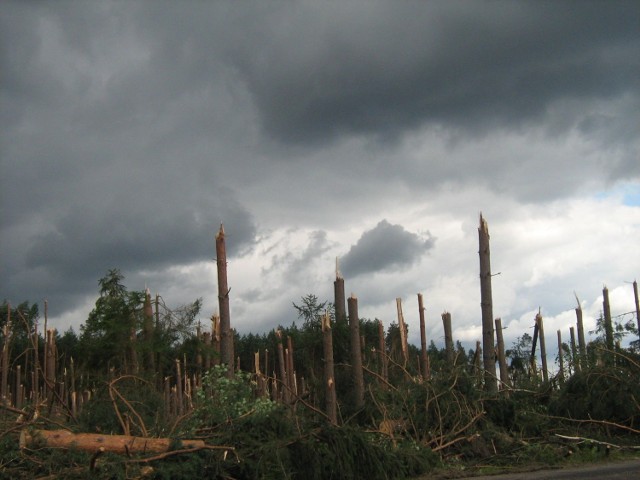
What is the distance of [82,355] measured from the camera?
31.2 meters

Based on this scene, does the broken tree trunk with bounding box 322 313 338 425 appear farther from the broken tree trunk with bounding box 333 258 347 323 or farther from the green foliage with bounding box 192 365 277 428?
the broken tree trunk with bounding box 333 258 347 323

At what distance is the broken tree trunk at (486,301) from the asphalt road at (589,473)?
5.52 m

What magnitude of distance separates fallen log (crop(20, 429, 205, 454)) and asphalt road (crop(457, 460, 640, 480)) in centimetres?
532

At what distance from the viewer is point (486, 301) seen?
63.3ft

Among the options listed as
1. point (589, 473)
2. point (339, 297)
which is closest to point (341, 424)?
point (589, 473)

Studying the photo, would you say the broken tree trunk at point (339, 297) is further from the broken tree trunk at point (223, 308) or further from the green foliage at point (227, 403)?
the green foliage at point (227, 403)

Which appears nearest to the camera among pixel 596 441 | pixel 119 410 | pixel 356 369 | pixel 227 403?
pixel 227 403

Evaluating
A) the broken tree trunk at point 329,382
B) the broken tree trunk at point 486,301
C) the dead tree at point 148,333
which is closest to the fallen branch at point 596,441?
the broken tree trunk at point 486,301

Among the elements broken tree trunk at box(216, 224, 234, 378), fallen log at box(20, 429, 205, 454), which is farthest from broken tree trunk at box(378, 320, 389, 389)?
fallen log at box(20, 429, 205, 454)

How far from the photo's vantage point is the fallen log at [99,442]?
1085cm

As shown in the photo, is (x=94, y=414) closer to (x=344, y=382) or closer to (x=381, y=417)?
(x=381, y=417)

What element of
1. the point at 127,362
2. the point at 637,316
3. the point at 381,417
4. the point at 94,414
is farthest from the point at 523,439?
the point at 127,362

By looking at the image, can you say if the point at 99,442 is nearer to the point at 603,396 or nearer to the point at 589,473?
the point at 589,473

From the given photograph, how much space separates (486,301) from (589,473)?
765cm
